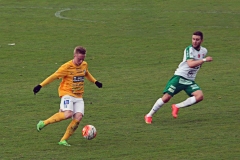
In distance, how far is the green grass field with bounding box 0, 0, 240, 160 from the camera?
12414 millimetres

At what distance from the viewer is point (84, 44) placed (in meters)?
25.0

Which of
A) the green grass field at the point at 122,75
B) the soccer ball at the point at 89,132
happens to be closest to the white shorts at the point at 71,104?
the soccer ball at the point at 89,132

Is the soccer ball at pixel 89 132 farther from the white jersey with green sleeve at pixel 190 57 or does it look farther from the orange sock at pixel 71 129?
the white jersey with green sleeve at pixel 190 57

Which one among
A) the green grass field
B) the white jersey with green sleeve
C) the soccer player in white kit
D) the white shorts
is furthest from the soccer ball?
the white jersey with green sleeve

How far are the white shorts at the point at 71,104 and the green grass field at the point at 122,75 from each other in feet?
2.12

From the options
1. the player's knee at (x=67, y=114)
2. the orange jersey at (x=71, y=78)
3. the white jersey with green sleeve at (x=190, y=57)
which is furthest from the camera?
the white jersey with green sleeve at (x=190, y=57)

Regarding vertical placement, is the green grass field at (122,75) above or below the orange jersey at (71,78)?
below

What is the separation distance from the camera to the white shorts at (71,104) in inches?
490

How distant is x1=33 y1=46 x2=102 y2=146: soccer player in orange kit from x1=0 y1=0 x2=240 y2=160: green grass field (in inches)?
15.0

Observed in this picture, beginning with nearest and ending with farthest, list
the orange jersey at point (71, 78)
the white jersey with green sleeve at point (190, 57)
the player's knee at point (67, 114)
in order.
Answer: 1. the player's knee at point (67, 114)
2. the orange jersey at point (71, 78)
3. the white jersey with green sleeve at point (190, 57)

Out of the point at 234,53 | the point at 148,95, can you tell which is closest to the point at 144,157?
the point at 148,95

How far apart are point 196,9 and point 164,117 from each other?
18.5m

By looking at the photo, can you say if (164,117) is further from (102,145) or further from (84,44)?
(84,44)

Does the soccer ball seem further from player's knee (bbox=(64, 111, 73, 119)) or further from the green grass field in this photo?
player's knee (bbox=(64, 111, 73, 119))
